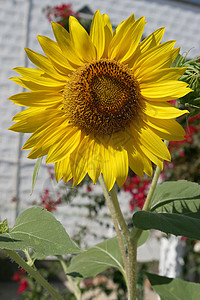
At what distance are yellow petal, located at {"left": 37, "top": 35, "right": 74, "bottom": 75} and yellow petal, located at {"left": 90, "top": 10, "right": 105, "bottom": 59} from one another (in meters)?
0.06

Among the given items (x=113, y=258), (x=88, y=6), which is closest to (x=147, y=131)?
(x=113, y=258)

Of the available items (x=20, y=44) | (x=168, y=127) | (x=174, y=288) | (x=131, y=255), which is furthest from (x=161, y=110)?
(x=20, y=44)

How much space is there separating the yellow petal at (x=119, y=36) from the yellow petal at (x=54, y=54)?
8 cm

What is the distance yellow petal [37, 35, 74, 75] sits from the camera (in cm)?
62

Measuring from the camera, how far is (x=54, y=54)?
0.63m

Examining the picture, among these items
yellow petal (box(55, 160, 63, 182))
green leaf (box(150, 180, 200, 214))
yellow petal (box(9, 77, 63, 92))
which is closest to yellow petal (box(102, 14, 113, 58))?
yellow petal (box(9, 77, 63, 92))

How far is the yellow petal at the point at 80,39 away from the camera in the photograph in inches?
24.5

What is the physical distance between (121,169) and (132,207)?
137 cm

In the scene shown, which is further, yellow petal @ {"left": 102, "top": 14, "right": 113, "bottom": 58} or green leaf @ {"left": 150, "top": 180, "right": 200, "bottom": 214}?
green leaf @ {"left": 150, "top": 180, "right": 200, "bottom": 214}

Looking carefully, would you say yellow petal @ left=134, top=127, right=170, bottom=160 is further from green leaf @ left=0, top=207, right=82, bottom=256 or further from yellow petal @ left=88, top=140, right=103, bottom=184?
green leaf @ left=0, top=207, right=82, bottom=256

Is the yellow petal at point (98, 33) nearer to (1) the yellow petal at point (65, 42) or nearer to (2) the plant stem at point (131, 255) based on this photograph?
(1) the yellow petal at point (65, 42)

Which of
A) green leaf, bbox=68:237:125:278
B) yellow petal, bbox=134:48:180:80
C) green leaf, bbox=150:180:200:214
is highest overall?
yellow petal, bbox=134:48:180:80

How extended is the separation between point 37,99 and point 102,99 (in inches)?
4.8

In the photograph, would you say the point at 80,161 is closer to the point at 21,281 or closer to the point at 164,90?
the point at 164,90
